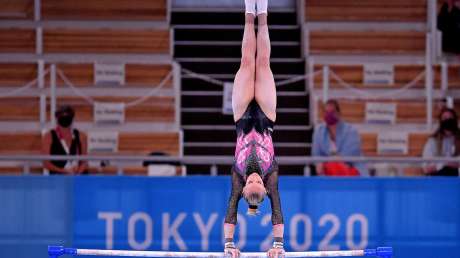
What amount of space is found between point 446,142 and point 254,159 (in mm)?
3039

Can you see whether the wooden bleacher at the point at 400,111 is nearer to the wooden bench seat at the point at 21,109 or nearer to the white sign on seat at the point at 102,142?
the white sign on seat at the point at 102,142

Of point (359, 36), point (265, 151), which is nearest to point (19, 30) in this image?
point (359, 36)

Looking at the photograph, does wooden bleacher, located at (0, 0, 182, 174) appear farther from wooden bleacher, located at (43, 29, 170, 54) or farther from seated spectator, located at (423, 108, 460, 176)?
seated spectator, located at (423, 108, 460, 176)

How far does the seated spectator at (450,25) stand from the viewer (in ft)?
34.0

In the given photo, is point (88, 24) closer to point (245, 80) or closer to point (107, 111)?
point (107, 111)

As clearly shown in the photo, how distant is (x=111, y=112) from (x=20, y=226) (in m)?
2.72

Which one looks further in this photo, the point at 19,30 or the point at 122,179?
the point at 19,30

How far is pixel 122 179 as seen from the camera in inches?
314

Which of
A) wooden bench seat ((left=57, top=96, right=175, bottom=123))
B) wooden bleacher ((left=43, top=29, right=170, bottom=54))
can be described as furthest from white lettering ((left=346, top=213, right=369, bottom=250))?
wooden bleacher ((left=43, top=29, right=170, bottom=54))

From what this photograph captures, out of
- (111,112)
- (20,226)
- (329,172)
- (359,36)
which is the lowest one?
(20,226)

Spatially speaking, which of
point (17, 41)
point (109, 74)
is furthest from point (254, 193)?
point (17, 41)

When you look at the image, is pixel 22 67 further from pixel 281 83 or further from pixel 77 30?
pixel 281 83

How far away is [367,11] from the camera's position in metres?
11.4

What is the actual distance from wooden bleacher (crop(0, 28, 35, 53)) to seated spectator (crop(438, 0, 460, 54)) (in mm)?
5284
